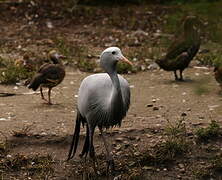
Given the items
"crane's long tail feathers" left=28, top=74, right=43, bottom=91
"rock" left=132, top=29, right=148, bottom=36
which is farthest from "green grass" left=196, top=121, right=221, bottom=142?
"rock" left=132, top=29, right=148, bottom=36

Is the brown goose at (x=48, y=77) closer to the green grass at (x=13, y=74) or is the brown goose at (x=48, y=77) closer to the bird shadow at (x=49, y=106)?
the bird shadow at (x=49, y=106)

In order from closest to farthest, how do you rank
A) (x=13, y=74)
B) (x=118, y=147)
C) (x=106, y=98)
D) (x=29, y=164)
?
(x=106, y=98)
(x=29, y=164)
(x=118, y=147)
(x=13, y=74)

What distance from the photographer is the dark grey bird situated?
574 cm

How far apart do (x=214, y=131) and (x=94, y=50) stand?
4.74 m

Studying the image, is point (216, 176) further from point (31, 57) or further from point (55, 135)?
point (31, 57)

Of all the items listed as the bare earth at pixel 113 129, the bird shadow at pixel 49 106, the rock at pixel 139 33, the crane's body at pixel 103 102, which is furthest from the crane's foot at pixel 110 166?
the rock at pixel 139 33

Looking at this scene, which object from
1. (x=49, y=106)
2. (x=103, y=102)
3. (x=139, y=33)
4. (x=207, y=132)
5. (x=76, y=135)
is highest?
(x=103, y=102)

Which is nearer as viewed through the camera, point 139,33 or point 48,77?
point 48,77

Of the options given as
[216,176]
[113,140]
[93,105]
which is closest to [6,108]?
[113,140]

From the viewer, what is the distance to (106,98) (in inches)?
229

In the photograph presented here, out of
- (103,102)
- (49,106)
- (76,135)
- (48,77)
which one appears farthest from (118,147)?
(48,77)

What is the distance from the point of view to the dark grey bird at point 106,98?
5738 millimetres

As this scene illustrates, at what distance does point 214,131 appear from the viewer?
6.68 m

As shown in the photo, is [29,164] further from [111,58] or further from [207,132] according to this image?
[207,132]
